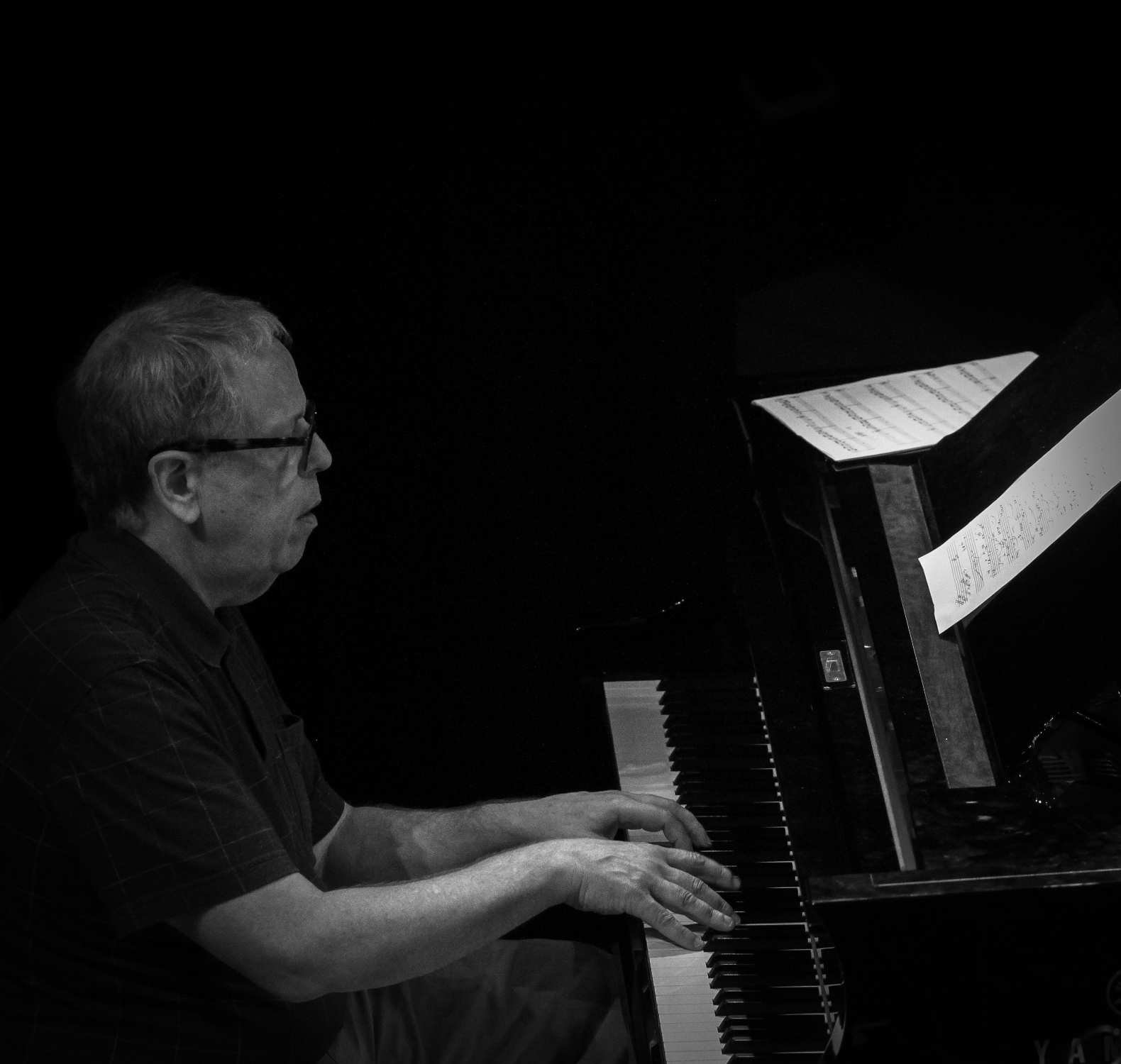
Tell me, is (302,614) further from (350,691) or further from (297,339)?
(297,339)

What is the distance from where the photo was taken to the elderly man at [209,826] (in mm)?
1476

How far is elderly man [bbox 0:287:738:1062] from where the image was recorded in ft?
4.84

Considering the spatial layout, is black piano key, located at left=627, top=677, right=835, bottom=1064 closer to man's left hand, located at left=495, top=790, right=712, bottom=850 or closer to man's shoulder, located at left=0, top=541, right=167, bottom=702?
man's left hand, located at left=495, top=790, right=712, bottom=850

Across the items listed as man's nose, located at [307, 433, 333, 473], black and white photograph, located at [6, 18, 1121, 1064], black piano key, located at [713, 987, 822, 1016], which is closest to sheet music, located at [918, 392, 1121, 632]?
black and white photograph, located at [6, 18, 1121, 1064]

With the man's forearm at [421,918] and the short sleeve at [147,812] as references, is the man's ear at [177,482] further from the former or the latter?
the man's forearm at [421,918]

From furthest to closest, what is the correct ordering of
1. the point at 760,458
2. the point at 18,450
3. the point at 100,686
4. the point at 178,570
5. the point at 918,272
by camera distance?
the point at 918,272
the point at 18,450
the point at 760,458
the point at 178,570
the point at 100,686

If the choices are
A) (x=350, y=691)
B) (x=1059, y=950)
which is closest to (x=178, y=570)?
(x=350, y=691)

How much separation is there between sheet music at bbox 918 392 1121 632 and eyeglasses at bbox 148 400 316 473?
938 millimetres

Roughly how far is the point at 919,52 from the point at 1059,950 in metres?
1.80

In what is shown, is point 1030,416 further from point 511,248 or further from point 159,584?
point 159,584

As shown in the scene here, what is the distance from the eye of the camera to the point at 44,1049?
156 centimetres

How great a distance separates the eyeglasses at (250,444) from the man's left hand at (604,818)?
0.64 m

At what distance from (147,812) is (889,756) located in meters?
0.93

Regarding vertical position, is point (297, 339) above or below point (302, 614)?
above
